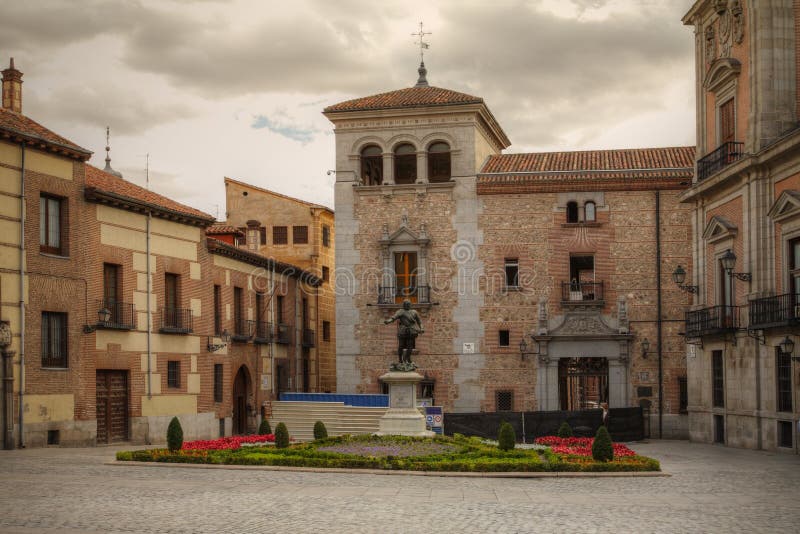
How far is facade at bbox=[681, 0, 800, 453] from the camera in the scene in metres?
29.2

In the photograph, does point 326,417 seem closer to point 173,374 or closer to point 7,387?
→ point 173,374

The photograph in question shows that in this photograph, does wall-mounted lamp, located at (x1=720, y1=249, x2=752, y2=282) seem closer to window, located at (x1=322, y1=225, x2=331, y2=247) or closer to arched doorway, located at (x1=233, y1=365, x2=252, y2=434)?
arched doorway, located at (x1=233, y1=365, x2=252, y2=434)

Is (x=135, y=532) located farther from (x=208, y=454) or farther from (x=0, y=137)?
(x=0, y=137)

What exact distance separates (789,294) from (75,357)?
67.6ft

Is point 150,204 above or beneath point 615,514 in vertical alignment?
above

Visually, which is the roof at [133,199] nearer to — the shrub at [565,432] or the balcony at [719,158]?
the shrub at [565,432]

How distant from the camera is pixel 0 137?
29.2 m

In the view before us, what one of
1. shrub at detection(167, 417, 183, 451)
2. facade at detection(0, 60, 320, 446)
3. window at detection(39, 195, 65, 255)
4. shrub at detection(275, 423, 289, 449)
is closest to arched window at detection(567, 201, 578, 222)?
facade at detection(0, 60, 320, 446)

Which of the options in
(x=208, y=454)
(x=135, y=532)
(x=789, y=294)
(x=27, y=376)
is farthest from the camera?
(x=27, y=376)

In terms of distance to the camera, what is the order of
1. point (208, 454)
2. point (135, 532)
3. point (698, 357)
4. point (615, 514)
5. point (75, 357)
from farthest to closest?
point (698, 357) < point (75, 357) < point (208, 454) < point (615, 514) < point (135, 532)

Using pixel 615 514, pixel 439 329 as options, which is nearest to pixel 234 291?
pixel 439 329

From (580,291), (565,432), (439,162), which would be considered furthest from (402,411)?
(439,162)

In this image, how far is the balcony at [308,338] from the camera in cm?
5188

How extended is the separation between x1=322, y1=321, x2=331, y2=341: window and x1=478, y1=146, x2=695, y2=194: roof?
47.8 ft
